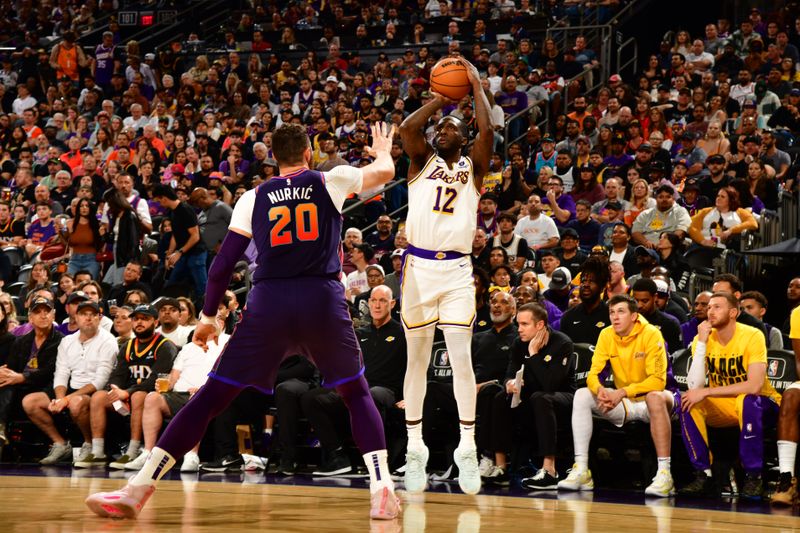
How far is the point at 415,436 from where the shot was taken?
686cm

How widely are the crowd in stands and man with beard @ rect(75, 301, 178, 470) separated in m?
0.02

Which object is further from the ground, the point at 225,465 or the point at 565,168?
the point at 565,168

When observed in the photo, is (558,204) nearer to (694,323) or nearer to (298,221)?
(694,323)

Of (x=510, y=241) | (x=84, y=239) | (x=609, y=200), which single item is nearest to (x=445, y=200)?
(x=510, y=241)

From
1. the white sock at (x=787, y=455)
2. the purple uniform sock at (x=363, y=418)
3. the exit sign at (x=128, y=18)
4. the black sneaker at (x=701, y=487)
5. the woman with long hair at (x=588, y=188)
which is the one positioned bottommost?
the black sneaker at (x=701, y=487)

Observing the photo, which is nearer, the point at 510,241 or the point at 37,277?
the point at 510,241

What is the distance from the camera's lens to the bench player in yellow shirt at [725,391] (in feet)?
24.6

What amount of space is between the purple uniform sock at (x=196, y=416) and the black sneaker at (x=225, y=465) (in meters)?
3.66

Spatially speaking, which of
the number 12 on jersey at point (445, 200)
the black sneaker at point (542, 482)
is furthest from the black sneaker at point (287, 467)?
the number 12 on jersey at point (445, 200)

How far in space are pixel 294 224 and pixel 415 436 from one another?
2100mm

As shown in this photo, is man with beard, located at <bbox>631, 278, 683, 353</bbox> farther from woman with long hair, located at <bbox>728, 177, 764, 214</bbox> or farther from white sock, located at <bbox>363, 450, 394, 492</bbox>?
white sock, located at <bbox>363, 450, 394, 492</bbox>

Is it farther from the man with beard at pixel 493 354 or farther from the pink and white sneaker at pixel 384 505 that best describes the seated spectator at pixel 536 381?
the pink and white sneaker at pixel 384 505

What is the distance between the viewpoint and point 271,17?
22.5 m

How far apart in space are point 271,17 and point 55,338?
1369 centimetres
